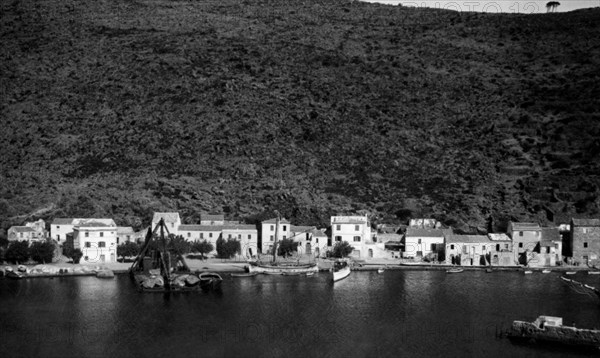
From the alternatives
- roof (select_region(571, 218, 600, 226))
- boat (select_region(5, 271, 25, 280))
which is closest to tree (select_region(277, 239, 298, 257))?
boat (select_region(5, 271, 25, 280))

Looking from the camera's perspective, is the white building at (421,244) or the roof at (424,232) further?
the roof at (424,232)

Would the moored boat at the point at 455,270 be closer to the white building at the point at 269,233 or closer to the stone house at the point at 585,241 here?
the stone house at the point at 585,241

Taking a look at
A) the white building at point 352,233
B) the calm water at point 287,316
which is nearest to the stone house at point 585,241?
the calm water at point 287,316

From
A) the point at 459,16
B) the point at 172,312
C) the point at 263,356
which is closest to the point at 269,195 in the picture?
the point at 172,312

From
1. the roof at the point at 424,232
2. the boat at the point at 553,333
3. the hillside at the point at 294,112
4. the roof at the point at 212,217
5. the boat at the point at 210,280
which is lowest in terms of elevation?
the boat at the point at 553,333

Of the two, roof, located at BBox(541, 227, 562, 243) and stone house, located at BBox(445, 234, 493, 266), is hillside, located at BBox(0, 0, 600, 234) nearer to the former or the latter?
roof, located at BBox(541, 227, 562, 243)
